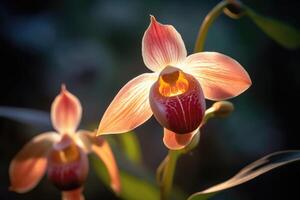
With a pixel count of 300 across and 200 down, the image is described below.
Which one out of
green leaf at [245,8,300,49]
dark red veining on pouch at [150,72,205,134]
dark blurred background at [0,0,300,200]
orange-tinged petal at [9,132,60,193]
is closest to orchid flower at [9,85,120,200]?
orange-tinged petal at [9,132,60,193]

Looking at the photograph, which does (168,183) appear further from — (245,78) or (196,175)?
(196,175)

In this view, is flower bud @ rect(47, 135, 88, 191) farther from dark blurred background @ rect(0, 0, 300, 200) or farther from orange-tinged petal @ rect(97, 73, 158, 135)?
dark blurred background @ rect(0, 0, 300, 200)

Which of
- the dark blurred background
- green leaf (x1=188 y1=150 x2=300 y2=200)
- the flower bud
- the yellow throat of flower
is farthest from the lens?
the dark blurred background

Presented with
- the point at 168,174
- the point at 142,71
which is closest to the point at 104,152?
the point at 168,174

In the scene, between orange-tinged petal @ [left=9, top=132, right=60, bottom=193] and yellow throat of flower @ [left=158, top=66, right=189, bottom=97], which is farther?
orange-tinged petal @ [left=9, top=132, right=60, bottom=193]

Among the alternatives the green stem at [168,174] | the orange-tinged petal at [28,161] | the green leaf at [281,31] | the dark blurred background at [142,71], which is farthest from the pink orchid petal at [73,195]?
the dark blurred background at [142,71]

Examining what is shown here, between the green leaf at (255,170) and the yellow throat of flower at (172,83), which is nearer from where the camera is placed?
the green leaf at (255,170)

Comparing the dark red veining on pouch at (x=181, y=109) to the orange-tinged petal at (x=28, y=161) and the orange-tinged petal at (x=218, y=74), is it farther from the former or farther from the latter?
the orange-tinged petal at (x=28, y=161)
